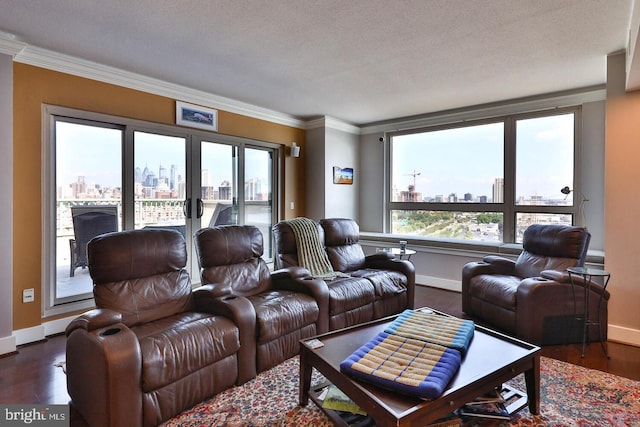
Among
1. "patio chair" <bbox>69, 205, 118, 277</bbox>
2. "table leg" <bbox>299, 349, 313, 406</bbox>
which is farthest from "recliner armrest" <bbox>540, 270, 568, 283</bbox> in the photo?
"patio chair" <bbox>69, 205, 118, 277</bbox>

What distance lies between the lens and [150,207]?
13.2 ft

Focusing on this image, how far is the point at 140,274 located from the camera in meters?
2.50

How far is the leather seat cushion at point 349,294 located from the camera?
3.06m

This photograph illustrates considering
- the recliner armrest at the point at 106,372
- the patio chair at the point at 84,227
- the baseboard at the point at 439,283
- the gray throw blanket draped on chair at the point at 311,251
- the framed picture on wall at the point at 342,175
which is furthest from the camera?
the framed picture on wall at the point at 342,175

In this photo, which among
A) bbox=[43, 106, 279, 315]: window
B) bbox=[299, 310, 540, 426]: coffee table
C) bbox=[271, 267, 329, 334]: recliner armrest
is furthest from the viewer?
bbox=[43, 106, 279, 315]: window

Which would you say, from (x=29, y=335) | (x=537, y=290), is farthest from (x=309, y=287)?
(x=29, y=335)

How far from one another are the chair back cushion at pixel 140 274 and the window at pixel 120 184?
1370mm

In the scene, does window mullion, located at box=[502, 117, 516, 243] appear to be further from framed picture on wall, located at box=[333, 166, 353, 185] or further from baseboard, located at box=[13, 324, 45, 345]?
baseboard, located at box=[13, 324, 45, 345]

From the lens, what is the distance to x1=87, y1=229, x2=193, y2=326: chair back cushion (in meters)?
2.33

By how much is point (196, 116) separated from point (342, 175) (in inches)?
100

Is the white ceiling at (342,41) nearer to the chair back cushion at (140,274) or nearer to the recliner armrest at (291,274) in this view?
the chair back cushion at (140,274)

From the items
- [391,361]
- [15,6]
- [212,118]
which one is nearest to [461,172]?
[212,118]

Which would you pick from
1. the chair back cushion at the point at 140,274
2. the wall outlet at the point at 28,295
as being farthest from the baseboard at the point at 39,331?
the chair back cushion at the point at 140,274

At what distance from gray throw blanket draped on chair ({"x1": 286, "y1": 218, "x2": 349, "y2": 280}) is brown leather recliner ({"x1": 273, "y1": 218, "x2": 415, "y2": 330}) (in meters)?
0.07
